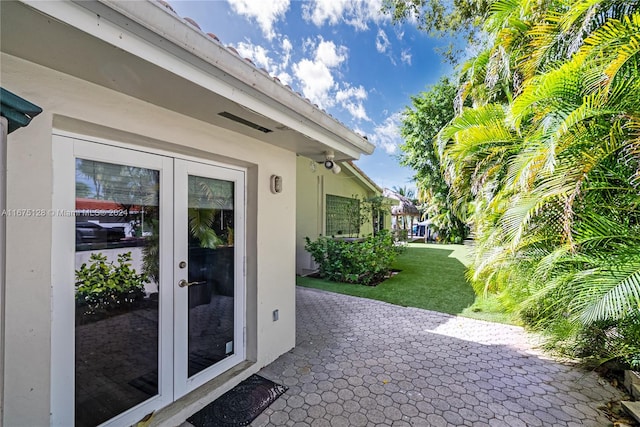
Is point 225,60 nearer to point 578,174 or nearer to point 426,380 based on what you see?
point 578,174

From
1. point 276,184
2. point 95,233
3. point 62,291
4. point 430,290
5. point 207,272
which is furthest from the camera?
point 430,290

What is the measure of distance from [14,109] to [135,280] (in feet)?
7.12

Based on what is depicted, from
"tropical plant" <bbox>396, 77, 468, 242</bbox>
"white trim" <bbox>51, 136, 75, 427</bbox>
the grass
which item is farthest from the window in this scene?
"white trim" <bbox>51, 136, 75, 427</bbox>

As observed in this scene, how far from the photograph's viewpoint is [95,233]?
3070 millimetres

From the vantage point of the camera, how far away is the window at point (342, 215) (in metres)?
14.6

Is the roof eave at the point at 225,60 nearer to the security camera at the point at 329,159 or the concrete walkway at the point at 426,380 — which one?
the security camera at the point at 329,159

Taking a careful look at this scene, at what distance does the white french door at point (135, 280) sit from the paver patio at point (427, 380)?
4.56 ft

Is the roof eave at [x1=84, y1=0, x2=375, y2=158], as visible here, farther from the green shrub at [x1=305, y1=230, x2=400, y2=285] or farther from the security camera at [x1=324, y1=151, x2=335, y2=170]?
the green shrub at [x1=305, y1=230, x2=400, y2=285]

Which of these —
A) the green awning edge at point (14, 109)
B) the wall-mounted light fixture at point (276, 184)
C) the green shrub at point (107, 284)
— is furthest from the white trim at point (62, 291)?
the wall-mounted light fixture at point (276, 184)

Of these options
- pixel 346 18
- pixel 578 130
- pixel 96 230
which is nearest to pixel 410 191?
pixel 346 18

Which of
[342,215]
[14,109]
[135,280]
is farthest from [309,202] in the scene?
[14,109]

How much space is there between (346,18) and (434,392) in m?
12.8

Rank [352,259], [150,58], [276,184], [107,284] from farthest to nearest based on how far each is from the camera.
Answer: [352,259], [276,184], [107,284], [150,58]

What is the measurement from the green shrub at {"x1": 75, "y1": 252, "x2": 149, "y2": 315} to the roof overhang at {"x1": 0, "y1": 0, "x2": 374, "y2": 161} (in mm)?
1914
